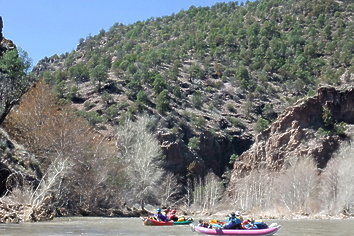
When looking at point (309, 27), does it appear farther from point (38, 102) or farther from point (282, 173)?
point (38, 102)

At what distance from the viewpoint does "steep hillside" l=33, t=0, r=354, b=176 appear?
9150cm

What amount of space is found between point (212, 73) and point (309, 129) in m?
37.5

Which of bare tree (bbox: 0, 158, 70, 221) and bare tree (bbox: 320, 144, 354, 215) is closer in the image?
bare tree (bbox: 0, 158, 70, 221)

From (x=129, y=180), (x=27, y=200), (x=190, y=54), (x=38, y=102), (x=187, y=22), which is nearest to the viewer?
(x=27, y=200)

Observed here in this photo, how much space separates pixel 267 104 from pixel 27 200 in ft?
229

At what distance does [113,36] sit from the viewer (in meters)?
144

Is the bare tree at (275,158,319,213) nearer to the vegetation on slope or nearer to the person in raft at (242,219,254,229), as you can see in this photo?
the vegetation on slope

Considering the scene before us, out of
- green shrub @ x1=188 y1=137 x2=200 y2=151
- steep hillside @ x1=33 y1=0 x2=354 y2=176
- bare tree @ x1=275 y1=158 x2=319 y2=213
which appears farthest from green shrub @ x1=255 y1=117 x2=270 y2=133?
bare tree @ x1=275 y1=158 x2=319 y2=213

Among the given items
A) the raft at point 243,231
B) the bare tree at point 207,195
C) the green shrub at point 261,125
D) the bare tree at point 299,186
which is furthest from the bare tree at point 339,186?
the raft at point 243,231

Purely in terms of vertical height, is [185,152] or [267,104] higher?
[267,104]

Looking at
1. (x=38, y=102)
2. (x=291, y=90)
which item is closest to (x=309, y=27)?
(x=291, y=90)

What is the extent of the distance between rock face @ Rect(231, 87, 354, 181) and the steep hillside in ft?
23.8

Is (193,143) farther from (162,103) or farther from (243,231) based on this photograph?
(243,231)

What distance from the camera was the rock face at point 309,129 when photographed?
244ft
